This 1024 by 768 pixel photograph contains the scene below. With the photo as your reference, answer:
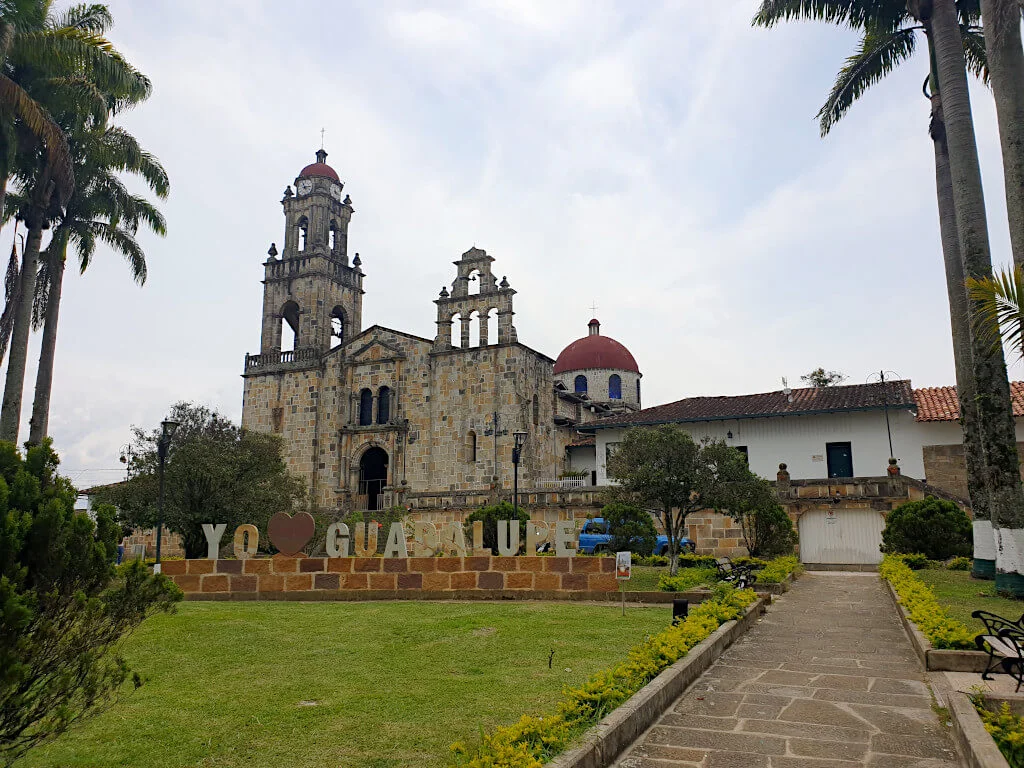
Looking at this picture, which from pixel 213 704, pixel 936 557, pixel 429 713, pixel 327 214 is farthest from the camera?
pixel 327 214

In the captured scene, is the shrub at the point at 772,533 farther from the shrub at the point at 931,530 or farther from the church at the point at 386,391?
the church at the point at 386,391

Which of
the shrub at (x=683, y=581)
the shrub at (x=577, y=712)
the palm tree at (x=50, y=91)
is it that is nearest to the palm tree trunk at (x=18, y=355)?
the palm tree at (x=50, y=91)

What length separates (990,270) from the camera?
13.3 meters

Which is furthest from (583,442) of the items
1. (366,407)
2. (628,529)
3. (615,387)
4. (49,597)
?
(49,597)

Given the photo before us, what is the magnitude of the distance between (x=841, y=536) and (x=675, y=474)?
9768 millimetres

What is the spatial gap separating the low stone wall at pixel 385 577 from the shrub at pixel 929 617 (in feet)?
16.2

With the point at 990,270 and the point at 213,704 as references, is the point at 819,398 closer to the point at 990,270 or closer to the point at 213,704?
the point at 990,270

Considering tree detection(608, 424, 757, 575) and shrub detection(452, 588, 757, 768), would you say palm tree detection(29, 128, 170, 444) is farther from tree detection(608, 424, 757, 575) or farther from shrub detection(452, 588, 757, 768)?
shrub detection(452, 588, 757, 768)

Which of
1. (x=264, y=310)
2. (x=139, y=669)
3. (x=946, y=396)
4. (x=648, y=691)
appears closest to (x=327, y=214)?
(x=264, y=310)

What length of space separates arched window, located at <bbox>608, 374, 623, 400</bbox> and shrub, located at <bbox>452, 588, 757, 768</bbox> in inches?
1318

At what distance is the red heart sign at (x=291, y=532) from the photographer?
15.1 m

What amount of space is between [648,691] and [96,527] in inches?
170

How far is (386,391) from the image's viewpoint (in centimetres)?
3522

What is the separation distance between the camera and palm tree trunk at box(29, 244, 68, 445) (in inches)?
768
